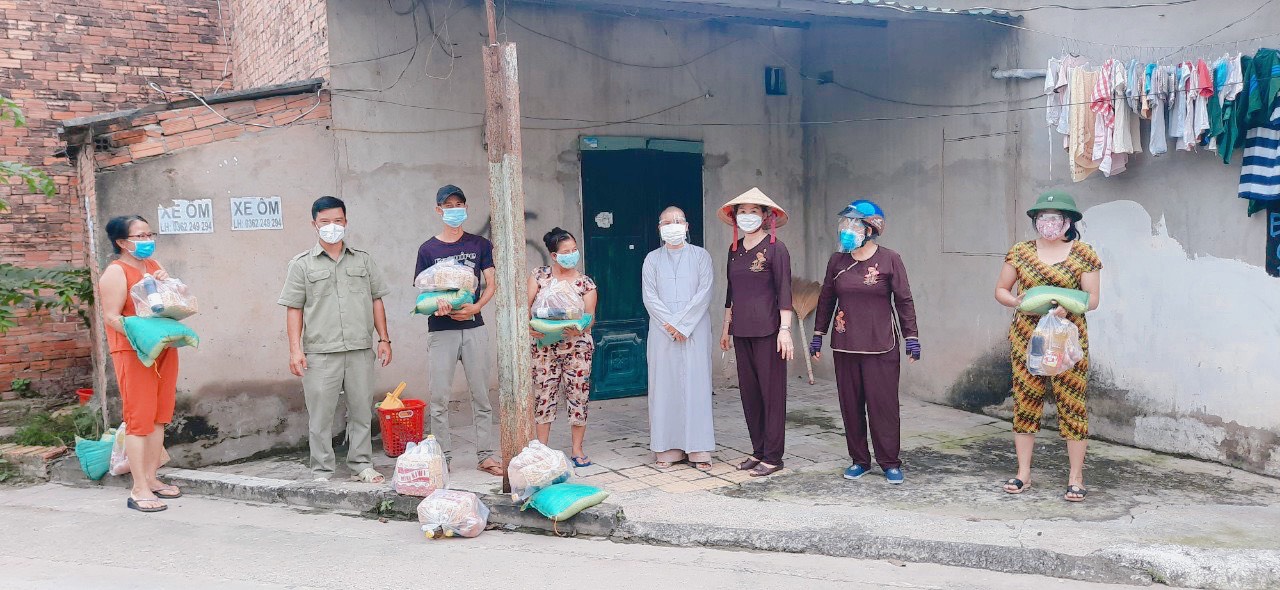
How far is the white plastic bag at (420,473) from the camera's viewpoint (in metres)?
5.14

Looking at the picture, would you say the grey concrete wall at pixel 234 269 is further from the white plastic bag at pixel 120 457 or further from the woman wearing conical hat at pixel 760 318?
the woman wearing conical hat at pixel 760 318

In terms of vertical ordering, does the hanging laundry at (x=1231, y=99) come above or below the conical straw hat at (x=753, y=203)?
above

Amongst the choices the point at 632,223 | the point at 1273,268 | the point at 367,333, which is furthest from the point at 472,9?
the point at 1273,268

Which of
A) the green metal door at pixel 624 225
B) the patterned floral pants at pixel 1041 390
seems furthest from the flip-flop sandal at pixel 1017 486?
the green metal door at pixel 624 225

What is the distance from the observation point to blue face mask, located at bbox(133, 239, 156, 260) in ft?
17.6

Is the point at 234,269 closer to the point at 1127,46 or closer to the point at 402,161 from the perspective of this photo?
the point at 402,161

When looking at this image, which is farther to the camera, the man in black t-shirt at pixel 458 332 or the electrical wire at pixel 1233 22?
the man in black t-shirt at pixel 458 332

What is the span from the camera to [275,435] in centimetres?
657

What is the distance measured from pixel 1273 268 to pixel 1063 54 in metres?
2.12

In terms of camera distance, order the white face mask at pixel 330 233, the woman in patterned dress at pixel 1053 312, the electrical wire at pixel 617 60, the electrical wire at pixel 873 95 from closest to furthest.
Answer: the woman in patterned dress at pixel 1053 312 → the white face mask at pixel 330 233 → the electrical wire at pixel 873 95 → the electrical wire at pixel 617 60

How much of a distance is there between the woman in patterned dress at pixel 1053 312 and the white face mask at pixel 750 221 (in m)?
1.52

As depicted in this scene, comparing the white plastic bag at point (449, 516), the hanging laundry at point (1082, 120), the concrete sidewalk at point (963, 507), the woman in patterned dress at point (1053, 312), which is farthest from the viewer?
the hanging laundry at point (1082, 120)

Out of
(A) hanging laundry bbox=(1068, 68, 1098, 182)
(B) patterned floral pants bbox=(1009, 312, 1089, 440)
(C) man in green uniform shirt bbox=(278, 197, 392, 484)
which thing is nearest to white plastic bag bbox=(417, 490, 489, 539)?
(C) man in green uniform shirt bbox=(278, 197, 392, 484)

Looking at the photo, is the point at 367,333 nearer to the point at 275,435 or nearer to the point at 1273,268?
the point at 275,435
